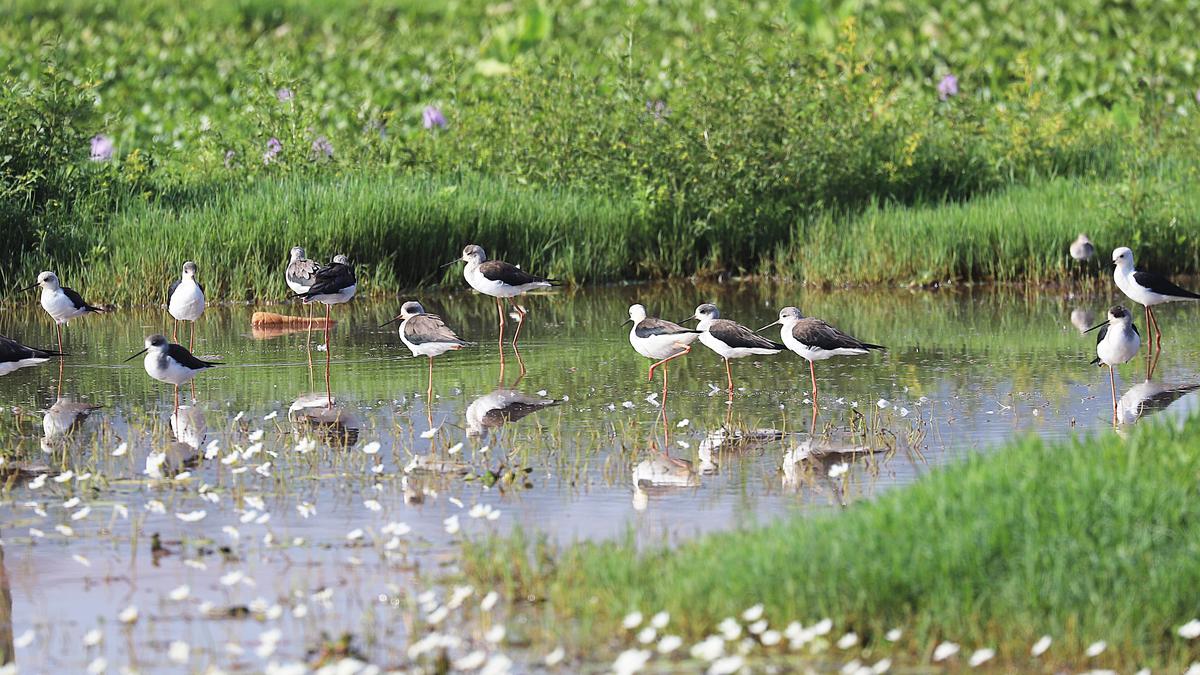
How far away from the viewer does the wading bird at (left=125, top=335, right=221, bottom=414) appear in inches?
507

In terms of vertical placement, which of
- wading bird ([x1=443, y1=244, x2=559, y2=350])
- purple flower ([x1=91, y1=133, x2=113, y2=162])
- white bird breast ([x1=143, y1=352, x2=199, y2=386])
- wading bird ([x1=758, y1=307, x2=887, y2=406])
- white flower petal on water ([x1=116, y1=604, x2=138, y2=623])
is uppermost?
white flower petal on water ([x1=116, y1=604, x2=138, y2=623])

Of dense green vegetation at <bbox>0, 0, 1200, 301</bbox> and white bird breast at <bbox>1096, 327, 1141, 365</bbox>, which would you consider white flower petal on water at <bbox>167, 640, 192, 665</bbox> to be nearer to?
white bird breast at <bbox>1096, 327, 1141, 365</bbox>

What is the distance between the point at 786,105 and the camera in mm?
21953

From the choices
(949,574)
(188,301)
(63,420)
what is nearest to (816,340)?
(63,420)

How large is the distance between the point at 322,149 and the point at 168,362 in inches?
451

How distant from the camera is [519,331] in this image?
57.6 ft

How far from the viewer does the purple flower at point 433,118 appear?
1028 inches

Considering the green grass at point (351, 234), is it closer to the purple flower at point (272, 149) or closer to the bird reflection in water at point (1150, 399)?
the purple flower at point (272, 149)

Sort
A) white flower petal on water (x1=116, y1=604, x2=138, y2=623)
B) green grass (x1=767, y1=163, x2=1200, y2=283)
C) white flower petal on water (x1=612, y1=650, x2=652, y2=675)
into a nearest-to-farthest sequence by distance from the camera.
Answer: white flower petal on water (x1=612, y1=650, x2=652, y2=675) < white flower petal on water (x1=116, y1=604, x2=138, y2=623) < green grass (x1=767, y1=163, x2=1200, y2=283)

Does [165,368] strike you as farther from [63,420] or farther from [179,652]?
[179,652]

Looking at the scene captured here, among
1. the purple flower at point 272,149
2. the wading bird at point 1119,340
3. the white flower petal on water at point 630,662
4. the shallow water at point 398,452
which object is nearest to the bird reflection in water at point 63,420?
the shallow water at point 398,452

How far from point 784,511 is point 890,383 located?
4685 millimetres

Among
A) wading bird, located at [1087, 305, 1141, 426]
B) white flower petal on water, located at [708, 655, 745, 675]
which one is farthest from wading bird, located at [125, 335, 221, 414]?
white flower petal on water, located at [708, 655, 745, 675]

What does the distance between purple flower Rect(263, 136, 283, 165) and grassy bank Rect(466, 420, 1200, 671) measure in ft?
52.8
